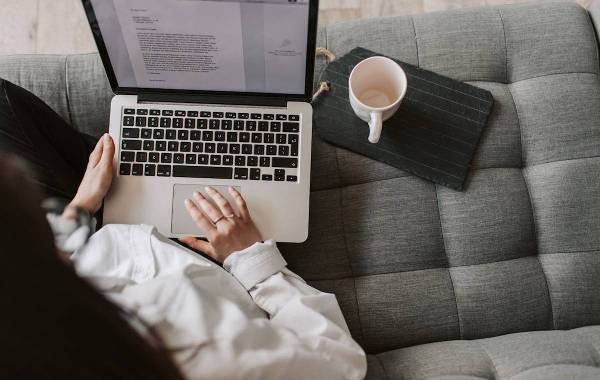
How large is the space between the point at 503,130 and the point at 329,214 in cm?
35

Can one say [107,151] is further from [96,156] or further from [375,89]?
[375,89]

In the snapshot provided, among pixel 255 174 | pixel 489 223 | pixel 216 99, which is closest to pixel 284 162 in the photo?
pixel 255 174

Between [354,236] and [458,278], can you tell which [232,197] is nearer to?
[354,236]

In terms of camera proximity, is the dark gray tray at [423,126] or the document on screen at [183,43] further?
the dark gray tray at [423,126]

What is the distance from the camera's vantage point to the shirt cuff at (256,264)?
79 cm

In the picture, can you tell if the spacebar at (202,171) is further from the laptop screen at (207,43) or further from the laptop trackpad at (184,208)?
the laptop screen at (207,43)

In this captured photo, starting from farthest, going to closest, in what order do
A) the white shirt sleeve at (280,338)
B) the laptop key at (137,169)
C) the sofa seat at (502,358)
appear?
the laptop key at (137,169)
the sofa seat at (502,358)
the white shirt sleeve at (280,338)

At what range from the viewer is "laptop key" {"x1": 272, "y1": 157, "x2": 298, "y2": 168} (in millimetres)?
835

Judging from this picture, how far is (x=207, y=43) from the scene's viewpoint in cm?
75

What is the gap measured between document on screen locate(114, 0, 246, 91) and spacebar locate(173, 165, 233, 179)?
5.3 inches

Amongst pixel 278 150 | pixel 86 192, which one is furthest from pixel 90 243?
pixel 278 150

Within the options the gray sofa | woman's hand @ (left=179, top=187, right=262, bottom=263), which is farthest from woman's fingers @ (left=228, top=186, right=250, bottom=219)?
the gray sofa

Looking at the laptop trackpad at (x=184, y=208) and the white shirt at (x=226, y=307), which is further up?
the laptop trackpad at (x=184, y=208)

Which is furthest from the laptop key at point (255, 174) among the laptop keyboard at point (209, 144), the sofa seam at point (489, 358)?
the sofa seam at point (489, 358)
